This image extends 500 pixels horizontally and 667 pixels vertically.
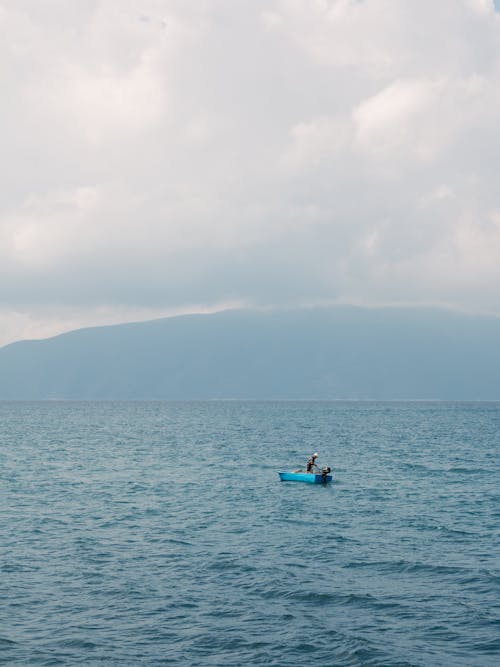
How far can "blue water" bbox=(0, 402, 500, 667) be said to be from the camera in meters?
23.5

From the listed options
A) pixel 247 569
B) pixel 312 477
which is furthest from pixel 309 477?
pixel 247 569

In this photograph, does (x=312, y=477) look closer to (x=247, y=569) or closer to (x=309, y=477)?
(x=309, y=477)

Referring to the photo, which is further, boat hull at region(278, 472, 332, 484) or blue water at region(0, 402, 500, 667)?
boat hull at region(278, 472, 332, 484)

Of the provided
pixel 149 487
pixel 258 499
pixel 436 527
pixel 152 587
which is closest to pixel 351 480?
pixel 258 499

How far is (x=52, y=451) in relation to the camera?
95.0 m

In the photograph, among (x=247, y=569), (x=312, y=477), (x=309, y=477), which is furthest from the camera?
(x=309, y=477)

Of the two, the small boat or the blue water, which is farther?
the small boat

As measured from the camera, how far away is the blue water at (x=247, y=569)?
2347 centimetres

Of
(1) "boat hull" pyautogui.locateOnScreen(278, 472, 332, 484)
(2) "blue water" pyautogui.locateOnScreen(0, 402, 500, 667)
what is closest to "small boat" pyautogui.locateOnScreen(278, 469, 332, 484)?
(1) "boat hull" pyautogui.locateOnScreen(278, 472, 332, 484)

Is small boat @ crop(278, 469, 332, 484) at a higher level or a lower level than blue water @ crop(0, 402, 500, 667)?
higher

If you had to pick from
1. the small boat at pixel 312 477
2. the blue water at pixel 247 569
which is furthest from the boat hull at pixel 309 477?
the blue water at pixel 247 569

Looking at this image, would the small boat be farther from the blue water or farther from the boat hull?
the blue water

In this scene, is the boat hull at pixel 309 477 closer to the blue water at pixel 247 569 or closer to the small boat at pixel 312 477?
the small boat at pixel 312 477

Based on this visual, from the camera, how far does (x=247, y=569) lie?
→ 3291 cm
